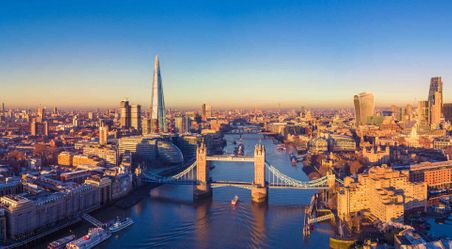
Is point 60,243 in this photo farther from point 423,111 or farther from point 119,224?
point 423,111

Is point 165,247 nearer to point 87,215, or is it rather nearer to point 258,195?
point 87,215

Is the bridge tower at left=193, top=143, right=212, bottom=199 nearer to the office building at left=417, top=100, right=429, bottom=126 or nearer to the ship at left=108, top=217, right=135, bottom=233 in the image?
the ship at left=108, top=217, right=135, bottom=233

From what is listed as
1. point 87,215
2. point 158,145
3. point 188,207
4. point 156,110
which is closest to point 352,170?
point 188,207

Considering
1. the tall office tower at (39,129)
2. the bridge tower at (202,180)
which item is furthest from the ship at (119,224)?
the tall office tower at (39,129)

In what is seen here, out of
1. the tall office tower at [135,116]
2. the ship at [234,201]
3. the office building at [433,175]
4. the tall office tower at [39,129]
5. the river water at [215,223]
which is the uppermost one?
the tall office tower at [135,116]

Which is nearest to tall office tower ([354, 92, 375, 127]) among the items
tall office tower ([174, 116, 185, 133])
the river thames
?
tall office tower ([174, 116, 185, 133])

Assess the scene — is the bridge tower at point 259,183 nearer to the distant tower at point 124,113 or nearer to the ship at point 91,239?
the ship at point 91,239

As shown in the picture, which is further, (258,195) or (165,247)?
(258,195)
